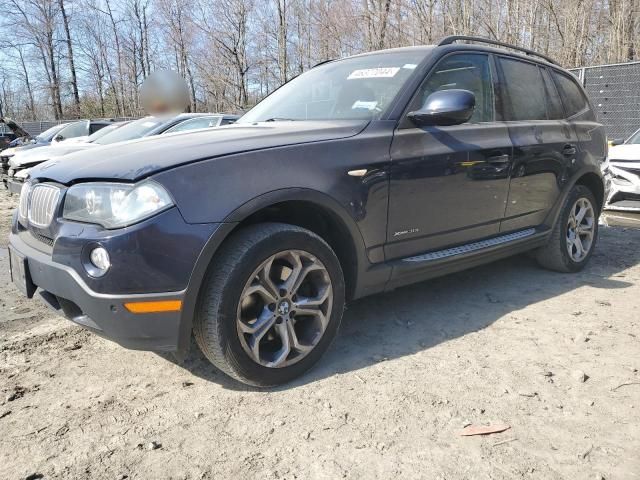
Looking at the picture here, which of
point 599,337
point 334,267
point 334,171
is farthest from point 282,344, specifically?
point 599,337

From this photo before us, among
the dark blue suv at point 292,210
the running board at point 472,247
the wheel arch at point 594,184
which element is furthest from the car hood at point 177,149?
the wheel arch at point 594,184

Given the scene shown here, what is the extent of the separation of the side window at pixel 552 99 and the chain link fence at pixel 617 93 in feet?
28.2

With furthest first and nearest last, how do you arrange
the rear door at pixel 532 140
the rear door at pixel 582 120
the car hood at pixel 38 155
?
1. the car hood at pixel 38 155
2. the rear door at pixel 582 120
3. the rear door at pixel 532 140

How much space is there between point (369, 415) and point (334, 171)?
120 centimetres

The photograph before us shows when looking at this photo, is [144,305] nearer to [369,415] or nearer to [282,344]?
[282,344]

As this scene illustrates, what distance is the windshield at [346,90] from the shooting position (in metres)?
3.18

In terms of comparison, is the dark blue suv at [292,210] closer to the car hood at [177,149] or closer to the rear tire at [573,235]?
the car hood at [177,149]

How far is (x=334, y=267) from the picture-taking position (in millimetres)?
2688

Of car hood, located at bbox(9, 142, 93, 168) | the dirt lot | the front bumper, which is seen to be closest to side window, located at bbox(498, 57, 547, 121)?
the dirt lot

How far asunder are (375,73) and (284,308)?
5.62 feet

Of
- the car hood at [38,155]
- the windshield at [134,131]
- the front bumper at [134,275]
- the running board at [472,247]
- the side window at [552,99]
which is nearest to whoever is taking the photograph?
the front bumper at [134,275]

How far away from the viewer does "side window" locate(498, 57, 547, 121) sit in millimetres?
3887

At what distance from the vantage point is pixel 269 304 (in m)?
2.51

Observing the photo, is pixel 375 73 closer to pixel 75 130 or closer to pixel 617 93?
pixel 617 93
